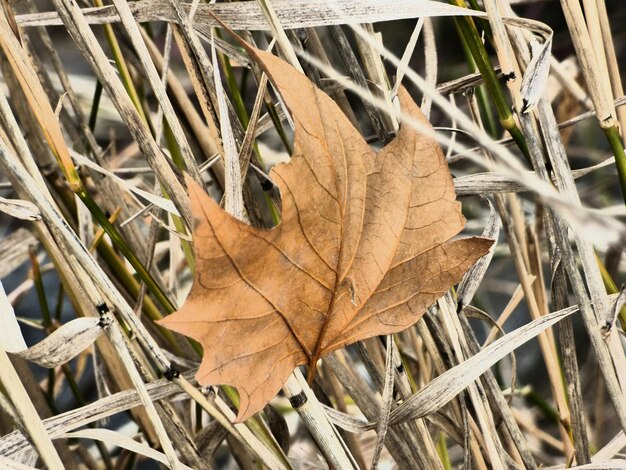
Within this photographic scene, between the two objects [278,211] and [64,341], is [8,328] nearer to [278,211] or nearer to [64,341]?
[64,341]

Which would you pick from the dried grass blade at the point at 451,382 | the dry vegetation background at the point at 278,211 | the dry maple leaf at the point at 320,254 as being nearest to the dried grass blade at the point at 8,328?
the dry vegetation background at the point at 278,211

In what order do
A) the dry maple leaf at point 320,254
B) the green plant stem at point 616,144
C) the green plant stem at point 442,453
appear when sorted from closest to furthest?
the dry maple leaf at point 320,254 → the green plant stem at point 616,144 → the green plant stem at point 442,453

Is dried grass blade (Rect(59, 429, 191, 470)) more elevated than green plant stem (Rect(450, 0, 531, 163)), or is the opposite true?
green plant stem (Rect(450, 0, 531, 163))

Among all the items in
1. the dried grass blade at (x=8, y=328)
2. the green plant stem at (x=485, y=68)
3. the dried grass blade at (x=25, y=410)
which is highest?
the green plant stem at (x=485, y=68)

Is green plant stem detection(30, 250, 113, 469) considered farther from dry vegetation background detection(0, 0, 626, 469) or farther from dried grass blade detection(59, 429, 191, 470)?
dried grass blade detection(59, 429, 191, 470)

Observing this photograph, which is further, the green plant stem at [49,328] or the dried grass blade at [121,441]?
the green plant stem at [49,328]

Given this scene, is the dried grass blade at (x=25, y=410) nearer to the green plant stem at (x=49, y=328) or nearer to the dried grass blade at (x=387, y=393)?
the dried grass blade at (x=387, y=393)

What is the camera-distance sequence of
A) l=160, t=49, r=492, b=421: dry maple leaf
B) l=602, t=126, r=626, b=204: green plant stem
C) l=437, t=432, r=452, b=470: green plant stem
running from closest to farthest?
1. l=160, t=49, r=492, b=421: dry maple leaf
2. l=602, t=126, r=626, b=204: green plant stem
3. l=437, t=432, r=452, b=470: green plant stem

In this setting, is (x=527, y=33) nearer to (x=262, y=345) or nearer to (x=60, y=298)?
(x=262, y=345)

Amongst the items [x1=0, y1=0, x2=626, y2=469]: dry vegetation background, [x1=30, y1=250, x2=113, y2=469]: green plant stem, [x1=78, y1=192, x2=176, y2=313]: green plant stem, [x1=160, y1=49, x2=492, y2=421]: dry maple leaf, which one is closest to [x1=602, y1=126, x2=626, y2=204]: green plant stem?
[x1=0, y1=0, x2=626, y2=469]: dry vegetation background
